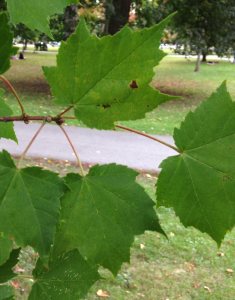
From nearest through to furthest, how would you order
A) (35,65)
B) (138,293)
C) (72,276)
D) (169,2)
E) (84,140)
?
(72,276) < (138,293) < (84,140) < (169,2) < (35,65)

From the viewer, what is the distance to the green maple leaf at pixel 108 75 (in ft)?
2.45

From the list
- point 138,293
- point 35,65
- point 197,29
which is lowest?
point 35,65

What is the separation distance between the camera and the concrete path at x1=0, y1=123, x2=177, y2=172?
8.95 m

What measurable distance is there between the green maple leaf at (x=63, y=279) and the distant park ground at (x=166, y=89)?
6.97 m

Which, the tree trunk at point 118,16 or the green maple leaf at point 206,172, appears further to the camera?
the tree trunk at point 118,16

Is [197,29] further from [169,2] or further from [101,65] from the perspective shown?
[101,65]

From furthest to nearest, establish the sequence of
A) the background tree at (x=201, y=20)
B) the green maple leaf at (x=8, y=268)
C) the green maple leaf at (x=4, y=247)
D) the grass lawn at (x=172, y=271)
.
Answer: the background tree at (x=201, y=20) → the grass lawn at (x=172, y=271) → the green maple leaf at (x=8, y=268) → the green maple leaf at (x=4, y=247)

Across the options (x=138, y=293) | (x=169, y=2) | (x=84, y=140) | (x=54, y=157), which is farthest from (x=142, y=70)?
(x=169, y=2)

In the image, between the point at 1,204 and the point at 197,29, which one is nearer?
the point at 1,204

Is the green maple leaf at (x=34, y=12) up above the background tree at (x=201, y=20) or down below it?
above

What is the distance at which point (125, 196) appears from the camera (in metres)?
0.80

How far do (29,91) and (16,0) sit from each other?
16.0m

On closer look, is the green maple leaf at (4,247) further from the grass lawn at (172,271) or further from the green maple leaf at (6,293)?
the grass lawn at (172,271)

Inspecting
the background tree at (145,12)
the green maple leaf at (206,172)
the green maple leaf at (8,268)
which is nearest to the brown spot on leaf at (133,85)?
the green maple leaf at (206,172)
